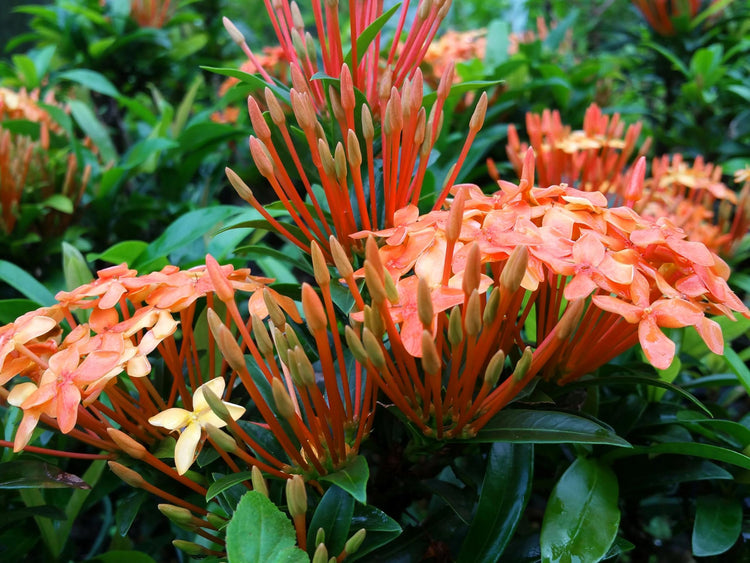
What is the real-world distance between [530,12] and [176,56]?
143 centimetres

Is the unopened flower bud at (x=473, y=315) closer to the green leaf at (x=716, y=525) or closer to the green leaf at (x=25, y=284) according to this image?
the green leaf at (x=716, y=525)

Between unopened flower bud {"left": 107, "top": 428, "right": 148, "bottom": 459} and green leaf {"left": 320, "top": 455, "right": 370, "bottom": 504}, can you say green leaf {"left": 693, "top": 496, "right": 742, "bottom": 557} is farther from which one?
unopened flower bud {"left": 107, "top": 428, "right": 148, "bottom": 459}

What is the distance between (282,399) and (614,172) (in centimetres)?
95

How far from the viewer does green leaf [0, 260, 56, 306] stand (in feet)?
Answer: 3.00

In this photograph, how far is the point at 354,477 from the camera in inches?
20.9

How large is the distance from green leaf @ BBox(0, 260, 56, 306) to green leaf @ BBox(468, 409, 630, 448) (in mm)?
705

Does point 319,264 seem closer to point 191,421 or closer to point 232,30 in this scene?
point 191,421

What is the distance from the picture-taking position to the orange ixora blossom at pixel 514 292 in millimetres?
492

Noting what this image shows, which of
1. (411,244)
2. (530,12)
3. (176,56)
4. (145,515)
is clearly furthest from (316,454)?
(530,12)

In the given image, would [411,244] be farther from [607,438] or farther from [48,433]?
[48,433]

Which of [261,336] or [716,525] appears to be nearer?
[261,336]

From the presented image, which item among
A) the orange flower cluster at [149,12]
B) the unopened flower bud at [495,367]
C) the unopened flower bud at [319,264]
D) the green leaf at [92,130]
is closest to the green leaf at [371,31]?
the unopened flower bud at [319,264]

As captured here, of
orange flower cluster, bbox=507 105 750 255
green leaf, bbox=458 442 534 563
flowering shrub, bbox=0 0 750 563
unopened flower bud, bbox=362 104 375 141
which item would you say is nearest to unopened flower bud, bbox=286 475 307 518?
flowering shrub, bbox=0 0 750 563

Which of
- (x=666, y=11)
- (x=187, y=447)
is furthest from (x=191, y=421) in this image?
(x=666, y=11)
